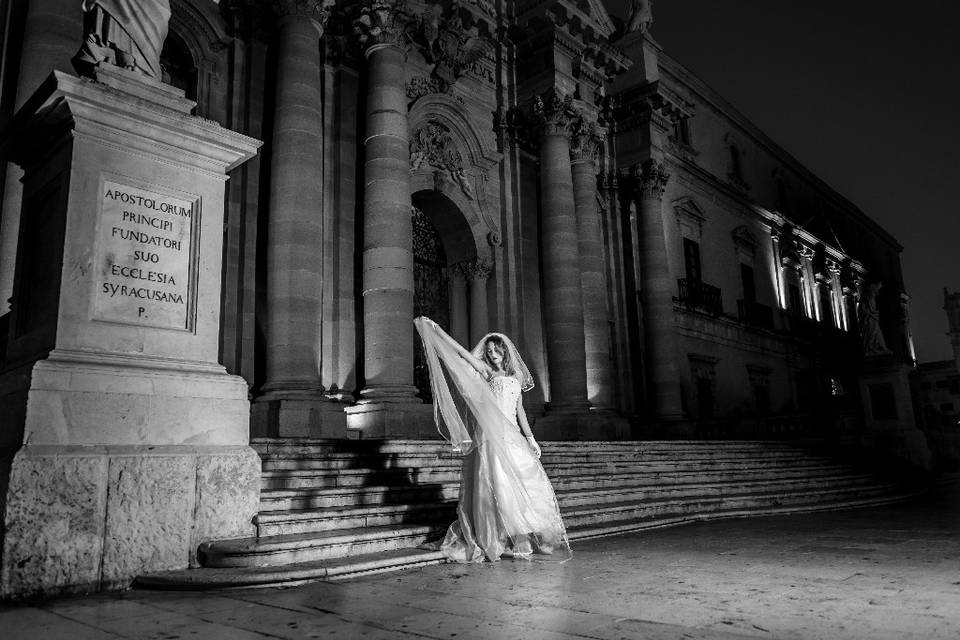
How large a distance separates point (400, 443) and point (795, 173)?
121ft

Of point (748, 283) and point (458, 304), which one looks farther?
point (748, 283)

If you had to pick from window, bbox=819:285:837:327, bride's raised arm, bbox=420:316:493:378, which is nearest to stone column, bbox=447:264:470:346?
bride's raised arm, bbox=420:316:493:378

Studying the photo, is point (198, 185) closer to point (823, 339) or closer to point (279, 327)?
point (279, 327)

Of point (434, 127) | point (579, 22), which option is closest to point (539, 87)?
point (579, 22)

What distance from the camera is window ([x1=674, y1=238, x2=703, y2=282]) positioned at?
26.8 meters

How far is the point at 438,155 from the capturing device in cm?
1762

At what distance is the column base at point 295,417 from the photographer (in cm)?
1144

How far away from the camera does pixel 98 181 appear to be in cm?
545

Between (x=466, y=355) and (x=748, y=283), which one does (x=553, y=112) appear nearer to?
(x=466, y=355)

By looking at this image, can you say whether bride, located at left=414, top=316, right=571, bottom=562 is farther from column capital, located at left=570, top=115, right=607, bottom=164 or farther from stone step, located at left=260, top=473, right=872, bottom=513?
column capital, located at left=570, top=115, right=607, bottom=164

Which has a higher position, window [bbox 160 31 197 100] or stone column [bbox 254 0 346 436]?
window [bbox 160 31 197 100]

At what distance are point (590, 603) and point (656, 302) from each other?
61.5 ft

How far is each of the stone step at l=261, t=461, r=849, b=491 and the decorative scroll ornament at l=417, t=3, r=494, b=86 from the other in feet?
36.1

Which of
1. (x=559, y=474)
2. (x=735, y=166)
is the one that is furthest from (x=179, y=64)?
(x=735, y=166)
